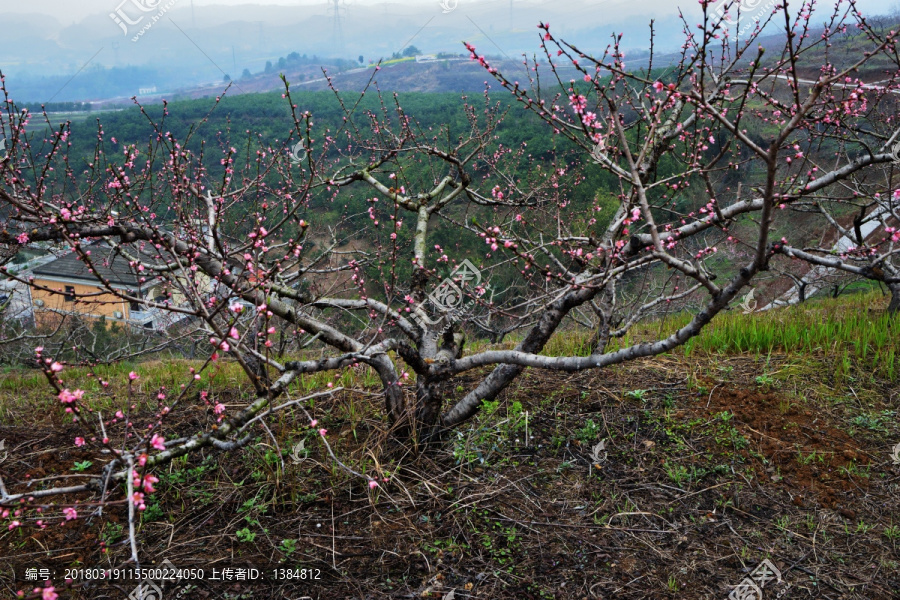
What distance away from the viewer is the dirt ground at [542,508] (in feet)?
8.66

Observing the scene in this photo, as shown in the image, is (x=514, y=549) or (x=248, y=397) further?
(x=248, y=397)

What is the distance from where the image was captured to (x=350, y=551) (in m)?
2.83

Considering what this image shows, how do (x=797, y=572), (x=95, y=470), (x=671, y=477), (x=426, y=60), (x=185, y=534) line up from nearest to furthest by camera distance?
1. (x=797, y=572)
2. (x=185, y=534)
3. (x=671, y=477)
4. (x=95, y=470)
5. (x=426, y=60)

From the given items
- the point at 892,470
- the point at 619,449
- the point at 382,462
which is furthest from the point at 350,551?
the point at 892,470

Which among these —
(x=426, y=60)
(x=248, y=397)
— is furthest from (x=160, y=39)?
(x=248, y=397)

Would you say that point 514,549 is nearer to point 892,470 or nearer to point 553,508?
point 553,508

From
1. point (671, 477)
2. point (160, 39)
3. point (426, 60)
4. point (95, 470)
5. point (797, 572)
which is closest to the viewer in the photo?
point (797, 572)

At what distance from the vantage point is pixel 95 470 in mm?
3564

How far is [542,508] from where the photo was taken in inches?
A: 124

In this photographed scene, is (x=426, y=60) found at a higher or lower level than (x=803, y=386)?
higher

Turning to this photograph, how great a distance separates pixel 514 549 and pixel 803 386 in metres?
2.85

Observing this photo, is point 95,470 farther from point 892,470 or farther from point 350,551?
point 892,470

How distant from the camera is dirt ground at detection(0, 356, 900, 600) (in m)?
2.64

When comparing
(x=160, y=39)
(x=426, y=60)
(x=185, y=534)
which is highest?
(x=160, y=39)
